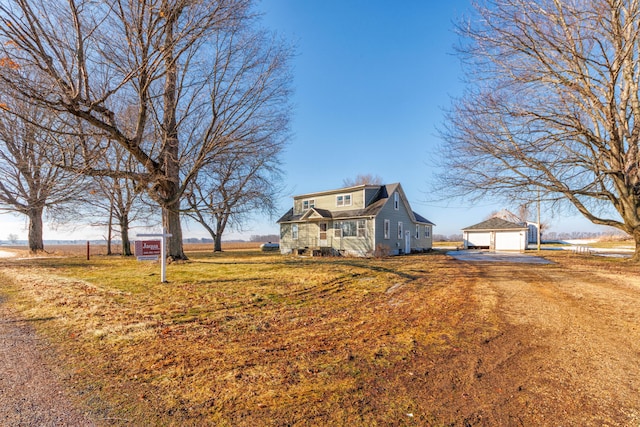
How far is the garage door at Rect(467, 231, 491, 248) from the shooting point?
33844mm

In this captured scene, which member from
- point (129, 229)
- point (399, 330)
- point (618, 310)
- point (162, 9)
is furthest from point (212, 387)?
point (129, 229)

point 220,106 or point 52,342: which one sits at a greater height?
point 220,106

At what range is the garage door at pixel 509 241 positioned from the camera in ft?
102

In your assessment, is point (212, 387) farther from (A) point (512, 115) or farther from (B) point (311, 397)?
(A) point (512, 115)

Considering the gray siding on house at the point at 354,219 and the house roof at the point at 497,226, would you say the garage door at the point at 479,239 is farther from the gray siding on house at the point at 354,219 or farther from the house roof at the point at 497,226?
the gray siding on house at the point at 354,219

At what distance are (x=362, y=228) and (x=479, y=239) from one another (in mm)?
20016

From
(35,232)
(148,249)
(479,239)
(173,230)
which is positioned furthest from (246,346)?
(479,239)

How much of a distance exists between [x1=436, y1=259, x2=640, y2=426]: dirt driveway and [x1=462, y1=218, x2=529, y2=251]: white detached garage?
27716 mm

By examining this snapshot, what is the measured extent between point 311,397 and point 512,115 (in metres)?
12.5

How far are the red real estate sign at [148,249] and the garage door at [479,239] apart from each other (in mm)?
34068

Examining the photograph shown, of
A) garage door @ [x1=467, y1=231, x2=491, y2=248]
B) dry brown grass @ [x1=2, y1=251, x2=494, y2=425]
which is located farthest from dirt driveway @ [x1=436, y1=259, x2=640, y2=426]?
garage door @ [x1=467, y1=231, x2=491, y2=248]

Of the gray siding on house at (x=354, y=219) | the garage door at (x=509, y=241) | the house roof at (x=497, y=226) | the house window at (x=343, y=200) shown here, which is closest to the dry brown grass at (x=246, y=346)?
the gray siding on house at (x=354, y=219)

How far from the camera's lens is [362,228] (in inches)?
867

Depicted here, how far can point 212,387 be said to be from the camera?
9.71 ft
